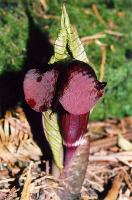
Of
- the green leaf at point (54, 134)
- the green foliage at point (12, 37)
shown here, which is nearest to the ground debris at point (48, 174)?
the green leaf at point (54, 134)

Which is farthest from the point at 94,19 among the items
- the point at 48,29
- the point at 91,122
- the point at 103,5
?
the point at 91,122

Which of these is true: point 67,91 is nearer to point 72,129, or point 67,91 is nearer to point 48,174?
point 72,129

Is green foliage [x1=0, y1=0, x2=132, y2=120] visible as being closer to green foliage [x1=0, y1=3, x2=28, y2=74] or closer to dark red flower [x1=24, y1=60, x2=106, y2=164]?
green foliage [x1=0, y1=3, x2=28, y2=74]

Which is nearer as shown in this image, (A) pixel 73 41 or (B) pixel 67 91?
(B) pixel 67 91

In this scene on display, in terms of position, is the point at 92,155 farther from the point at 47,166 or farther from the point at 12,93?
the point at 12,93

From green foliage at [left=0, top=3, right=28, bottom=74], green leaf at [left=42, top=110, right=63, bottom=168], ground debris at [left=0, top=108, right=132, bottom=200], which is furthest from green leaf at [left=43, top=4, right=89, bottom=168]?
green foliage at [left=0, top=3, right=28, bottom=74]

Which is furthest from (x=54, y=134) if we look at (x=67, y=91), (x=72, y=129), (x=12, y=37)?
(x=12, y=37)
